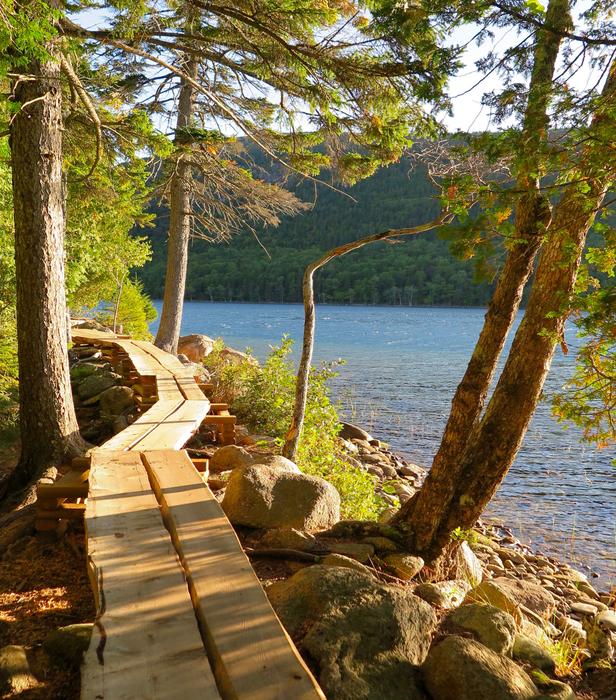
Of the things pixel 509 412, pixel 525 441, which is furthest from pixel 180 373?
pixel 525 441

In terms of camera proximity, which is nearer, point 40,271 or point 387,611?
point 387,611

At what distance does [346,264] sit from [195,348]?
206ft

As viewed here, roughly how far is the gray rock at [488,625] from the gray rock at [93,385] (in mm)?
7354

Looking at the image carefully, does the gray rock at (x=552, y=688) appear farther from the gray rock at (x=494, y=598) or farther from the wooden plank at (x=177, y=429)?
the wooden plank at (x=177, y=429)

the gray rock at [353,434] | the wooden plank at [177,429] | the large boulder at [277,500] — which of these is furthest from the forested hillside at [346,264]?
the large boulder at [277,500]

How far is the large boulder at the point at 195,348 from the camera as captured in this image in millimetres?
17062

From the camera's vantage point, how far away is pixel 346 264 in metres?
78.4

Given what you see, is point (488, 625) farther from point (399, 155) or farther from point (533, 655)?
point (399, 155)

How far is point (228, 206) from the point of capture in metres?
11.5

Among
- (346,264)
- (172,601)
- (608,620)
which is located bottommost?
(608,620)

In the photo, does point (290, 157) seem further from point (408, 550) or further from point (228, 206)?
point (408, 550)

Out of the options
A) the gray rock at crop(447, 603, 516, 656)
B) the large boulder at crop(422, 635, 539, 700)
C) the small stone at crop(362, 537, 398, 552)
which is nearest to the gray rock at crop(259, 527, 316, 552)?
the small stone at crop(362, 537, 398, 552)

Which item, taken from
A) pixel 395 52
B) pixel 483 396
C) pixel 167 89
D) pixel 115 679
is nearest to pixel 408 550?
pixel 483 396

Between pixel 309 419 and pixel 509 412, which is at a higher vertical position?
pixel 509 412
